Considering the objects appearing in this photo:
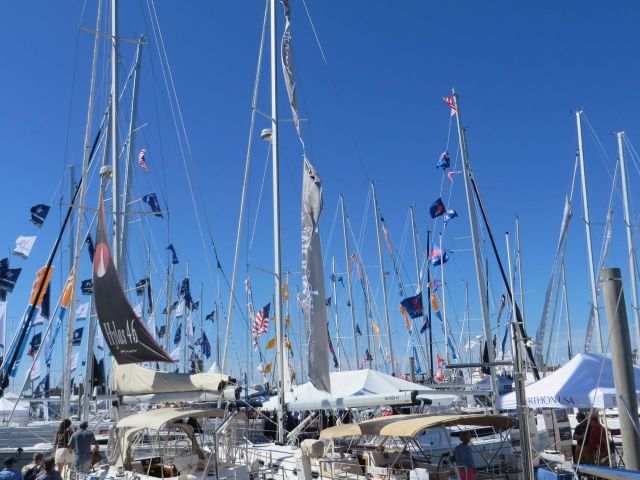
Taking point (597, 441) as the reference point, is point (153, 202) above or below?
above

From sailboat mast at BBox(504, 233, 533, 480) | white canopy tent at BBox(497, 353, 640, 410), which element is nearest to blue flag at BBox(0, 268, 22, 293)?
white canopy tent at BBox(497, 353, 640, 410)

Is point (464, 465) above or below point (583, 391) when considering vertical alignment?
below

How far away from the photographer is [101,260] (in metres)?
13.2

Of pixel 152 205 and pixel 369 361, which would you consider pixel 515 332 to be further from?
pixel 369 361

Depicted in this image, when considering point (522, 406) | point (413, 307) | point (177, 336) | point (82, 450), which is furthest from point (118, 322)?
point (177, 336)

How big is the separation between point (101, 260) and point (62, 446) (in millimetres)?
6005

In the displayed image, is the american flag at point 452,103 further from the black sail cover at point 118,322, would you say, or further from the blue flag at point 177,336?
the blue flag at point 177,336

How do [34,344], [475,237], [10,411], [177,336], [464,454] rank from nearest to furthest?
[464,454] → [475,237] → [10,411] → [34,344] → [177,336]

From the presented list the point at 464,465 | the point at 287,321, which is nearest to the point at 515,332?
the point at 464,465

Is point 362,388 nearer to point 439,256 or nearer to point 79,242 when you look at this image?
point 79,242

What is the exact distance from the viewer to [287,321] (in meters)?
35.1

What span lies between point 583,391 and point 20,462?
17865 millimetres

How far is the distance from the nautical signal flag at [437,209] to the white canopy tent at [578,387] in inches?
747

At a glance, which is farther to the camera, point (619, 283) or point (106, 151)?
point (106, 151)
